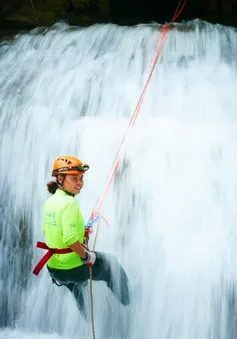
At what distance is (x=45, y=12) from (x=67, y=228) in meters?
5.84

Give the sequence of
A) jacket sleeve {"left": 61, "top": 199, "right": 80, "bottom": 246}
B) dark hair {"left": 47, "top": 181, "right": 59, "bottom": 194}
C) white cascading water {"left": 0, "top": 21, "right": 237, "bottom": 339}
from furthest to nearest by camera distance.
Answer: white cascading water {"left": 0, "top": 21, "right": 237, "bottom": 339}
dark hair {"left": 47, "top": 181, "right": 59, "bottom": 194}
jacket sleeve {"left": 61, "top": 199, "right": 80, "bottom": 246}

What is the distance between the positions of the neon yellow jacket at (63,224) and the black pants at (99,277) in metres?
0.11

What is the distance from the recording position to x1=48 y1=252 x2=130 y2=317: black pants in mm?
2906

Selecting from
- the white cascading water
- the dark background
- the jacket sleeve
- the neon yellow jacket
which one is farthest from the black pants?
the dark background

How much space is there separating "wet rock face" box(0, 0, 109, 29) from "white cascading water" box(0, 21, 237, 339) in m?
2.33

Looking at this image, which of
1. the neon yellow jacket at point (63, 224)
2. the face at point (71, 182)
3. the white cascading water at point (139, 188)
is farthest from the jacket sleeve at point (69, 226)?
the white cascading water at point (139, 188)

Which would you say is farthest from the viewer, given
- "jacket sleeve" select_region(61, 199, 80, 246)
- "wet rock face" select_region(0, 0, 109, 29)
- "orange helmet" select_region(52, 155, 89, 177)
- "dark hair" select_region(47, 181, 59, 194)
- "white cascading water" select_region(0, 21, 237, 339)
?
"wet rock face" select_region(0, 0, 109, 29)

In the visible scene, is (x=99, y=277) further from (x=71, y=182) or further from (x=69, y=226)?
(x=71, y=182)

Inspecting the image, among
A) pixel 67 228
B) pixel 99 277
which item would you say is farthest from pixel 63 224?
pixel 99 277

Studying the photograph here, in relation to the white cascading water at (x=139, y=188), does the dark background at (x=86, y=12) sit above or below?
above

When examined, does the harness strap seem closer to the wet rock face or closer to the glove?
the glove

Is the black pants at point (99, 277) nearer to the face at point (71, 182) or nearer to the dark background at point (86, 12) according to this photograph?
the face at point (71, 182)

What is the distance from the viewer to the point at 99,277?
3135 mm

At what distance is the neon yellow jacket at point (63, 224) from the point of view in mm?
2609
